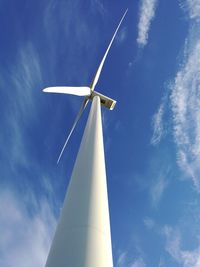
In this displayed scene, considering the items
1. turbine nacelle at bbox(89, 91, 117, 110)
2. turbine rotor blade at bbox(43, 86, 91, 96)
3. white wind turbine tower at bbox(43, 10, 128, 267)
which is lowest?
white wind turbine tower at bbox(43, 10, 128, 267)

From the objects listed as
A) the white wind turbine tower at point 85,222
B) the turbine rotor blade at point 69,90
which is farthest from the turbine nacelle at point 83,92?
the white wind turbine tower at point 85,222

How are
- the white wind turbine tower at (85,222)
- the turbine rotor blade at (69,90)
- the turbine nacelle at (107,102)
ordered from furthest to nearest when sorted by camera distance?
the turbine nacelle at (107,102)
the turbine rotor blade at (69,90)
the white wind turbine tower at (85,222)

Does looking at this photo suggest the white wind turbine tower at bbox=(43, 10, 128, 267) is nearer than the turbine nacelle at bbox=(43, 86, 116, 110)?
Yes

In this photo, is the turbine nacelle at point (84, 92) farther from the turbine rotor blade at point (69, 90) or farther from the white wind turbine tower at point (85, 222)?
the white wind turbine tower at point (85, 222)

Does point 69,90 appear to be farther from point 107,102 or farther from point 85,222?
point 85,222

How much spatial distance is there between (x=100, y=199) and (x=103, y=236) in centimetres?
163

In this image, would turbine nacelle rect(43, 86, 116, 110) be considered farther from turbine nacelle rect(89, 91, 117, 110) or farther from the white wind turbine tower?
the white wind turbine tower

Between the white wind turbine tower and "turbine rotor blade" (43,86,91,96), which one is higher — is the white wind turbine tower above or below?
below

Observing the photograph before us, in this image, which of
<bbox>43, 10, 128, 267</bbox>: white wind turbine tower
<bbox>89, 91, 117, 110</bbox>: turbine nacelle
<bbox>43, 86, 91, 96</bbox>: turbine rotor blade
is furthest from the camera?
<bbox>89, 91, 117, 110</bbox>: turbine nacelle

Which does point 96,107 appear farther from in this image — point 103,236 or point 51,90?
point 103,236

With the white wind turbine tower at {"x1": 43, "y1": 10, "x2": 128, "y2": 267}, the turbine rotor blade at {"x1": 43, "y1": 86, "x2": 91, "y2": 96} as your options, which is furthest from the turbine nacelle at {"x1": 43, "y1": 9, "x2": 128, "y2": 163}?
the white wind turbine tower at {"x1": 43, "y1": 10, "x2": 128, "y2": 267}

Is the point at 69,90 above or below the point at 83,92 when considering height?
→ below

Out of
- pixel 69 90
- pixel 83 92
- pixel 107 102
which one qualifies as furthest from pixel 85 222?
pixel 107 102

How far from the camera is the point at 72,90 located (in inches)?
1025
